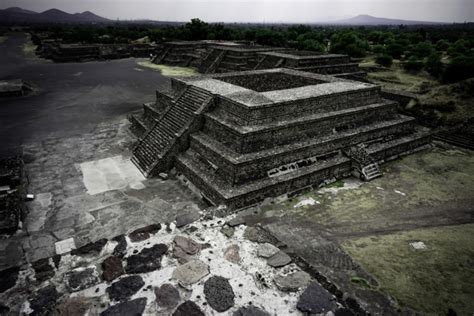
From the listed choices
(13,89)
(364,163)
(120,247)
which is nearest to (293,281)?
(120,247)

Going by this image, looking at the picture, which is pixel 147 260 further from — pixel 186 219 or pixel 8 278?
pixel 8 278

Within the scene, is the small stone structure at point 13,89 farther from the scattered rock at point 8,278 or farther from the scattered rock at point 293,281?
the scattered rock at point 293,281

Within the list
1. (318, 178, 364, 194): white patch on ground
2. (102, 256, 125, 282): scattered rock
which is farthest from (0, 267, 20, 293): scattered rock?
(318, 178, 364, 194): white patch on ground

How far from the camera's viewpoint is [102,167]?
456 inches

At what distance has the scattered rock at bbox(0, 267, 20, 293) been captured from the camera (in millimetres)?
5905

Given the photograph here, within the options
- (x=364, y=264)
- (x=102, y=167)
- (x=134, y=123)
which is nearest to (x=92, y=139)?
(x=134, y=123)

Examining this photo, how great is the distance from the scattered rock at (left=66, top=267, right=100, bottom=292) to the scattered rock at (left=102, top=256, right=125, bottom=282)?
0.17 meters

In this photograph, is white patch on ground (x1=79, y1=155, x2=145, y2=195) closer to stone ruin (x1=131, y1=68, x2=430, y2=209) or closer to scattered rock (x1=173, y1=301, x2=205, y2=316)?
stone ruin (x1=131, y1=68, x2=430, y2=209)

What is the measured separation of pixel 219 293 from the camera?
6008 millimetres

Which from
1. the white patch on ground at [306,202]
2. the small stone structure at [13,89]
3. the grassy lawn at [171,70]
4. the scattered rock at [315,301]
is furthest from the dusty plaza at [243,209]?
the grassy lawn at [171,70]

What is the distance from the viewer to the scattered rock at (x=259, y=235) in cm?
743

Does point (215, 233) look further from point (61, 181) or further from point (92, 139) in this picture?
point (92, 139)

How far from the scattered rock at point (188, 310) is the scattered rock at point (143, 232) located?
7.27ft

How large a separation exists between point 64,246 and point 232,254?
4.23 meters
